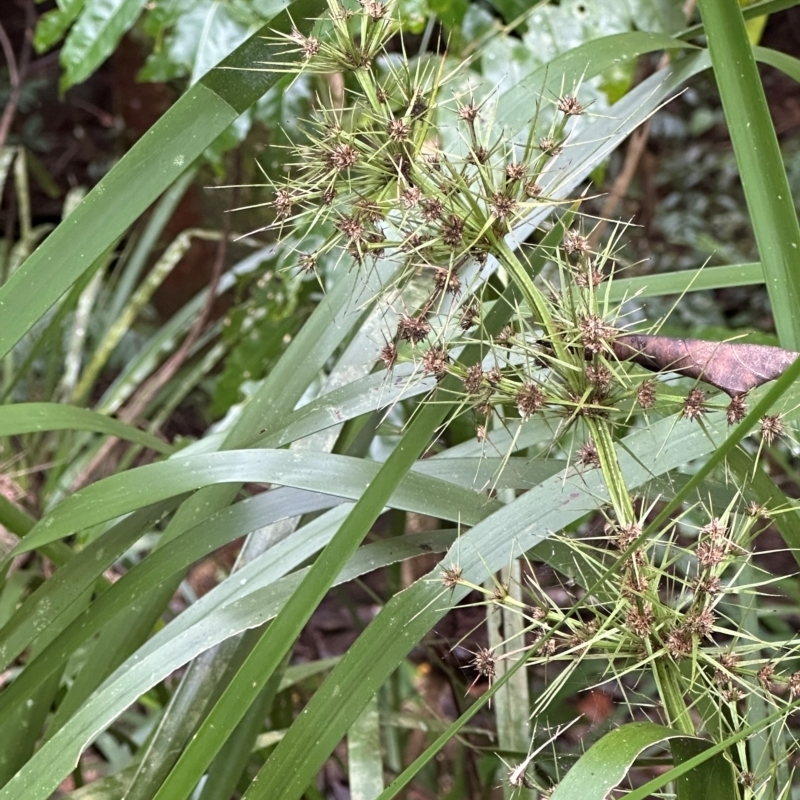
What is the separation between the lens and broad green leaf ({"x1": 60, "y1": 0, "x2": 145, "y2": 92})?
2.47ft

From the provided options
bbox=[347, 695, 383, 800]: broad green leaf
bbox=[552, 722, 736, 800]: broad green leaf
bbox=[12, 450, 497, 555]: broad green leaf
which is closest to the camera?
bbox=[552, 722, 736, 800]: broad green leaf

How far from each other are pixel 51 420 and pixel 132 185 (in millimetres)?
124

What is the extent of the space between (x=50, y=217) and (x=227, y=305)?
3.94 feet

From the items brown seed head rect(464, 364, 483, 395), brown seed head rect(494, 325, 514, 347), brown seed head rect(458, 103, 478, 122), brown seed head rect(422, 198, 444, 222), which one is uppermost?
brown seed head rect(458, 103, 478, 122)

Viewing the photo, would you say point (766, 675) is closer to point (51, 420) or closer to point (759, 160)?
point (759, 160)

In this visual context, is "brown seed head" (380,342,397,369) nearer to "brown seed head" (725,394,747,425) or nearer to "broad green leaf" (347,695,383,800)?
"brown seed head" (725,394,747,425)

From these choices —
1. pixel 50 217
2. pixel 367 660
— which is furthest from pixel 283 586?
pixel 50 217

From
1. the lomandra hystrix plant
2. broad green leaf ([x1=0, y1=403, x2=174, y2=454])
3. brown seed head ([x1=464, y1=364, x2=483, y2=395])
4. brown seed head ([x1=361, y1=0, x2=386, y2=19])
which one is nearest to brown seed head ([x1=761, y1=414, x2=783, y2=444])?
the lomandra hystrix plant

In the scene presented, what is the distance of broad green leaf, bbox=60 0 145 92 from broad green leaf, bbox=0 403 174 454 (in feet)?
1.59

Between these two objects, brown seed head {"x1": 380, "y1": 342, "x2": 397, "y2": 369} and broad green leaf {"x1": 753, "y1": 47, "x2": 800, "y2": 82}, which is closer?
brown seed head {"x1": 380, "y1": 342, "x2": 397, "y2": 369}

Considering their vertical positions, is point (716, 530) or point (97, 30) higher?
point (97, 30)

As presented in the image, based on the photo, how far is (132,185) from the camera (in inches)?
13.8

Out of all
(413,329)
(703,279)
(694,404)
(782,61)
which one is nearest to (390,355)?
(413,329)

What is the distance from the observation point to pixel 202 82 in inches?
13.9
